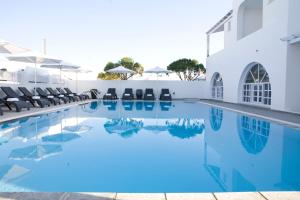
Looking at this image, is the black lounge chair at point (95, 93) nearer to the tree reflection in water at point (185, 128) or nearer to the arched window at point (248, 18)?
the arched window at point (248, 18)

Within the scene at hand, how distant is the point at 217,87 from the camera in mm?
22125

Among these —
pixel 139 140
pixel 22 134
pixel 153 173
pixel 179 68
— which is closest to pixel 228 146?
pixel 139 140

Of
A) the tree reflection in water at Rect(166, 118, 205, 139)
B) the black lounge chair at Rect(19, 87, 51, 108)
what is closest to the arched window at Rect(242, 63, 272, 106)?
the tree reflection in water at Rect(166, 118, 205, 139)

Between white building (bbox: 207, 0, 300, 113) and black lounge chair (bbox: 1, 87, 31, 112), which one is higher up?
white building (bbox: 207, 0, 300, 113)

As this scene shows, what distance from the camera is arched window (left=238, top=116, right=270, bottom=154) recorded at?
598cm

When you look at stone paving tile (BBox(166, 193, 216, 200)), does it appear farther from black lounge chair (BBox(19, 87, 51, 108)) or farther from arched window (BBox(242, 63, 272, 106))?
arched window (BBox(242, 63, 272, 106))

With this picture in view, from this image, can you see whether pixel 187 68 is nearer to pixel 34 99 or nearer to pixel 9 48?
pixel 34 99

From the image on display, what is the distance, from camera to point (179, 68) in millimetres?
37188

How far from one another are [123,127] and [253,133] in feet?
12.2

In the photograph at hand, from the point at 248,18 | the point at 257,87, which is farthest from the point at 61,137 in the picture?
the point at 248,18

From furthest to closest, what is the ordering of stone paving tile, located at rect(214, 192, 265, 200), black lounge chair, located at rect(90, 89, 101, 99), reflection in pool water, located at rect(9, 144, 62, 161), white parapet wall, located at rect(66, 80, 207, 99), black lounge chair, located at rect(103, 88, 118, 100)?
white parapet wall, located at rect(66, 80, 207, 99), black lounge chair, located at rect(90, 89, 101, 99), black lounge chair, located at rect(103, 88, 118, 100), reflection in pool water, located at rect(9, 144, 62, 161), stone paving tile, located at rect(214, 192, 265, 200)

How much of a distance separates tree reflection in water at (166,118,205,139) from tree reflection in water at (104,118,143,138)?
1.01m

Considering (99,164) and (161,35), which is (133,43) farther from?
(99,164)

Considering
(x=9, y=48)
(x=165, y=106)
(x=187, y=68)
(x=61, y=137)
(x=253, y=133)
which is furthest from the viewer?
(x=187, y=68)
